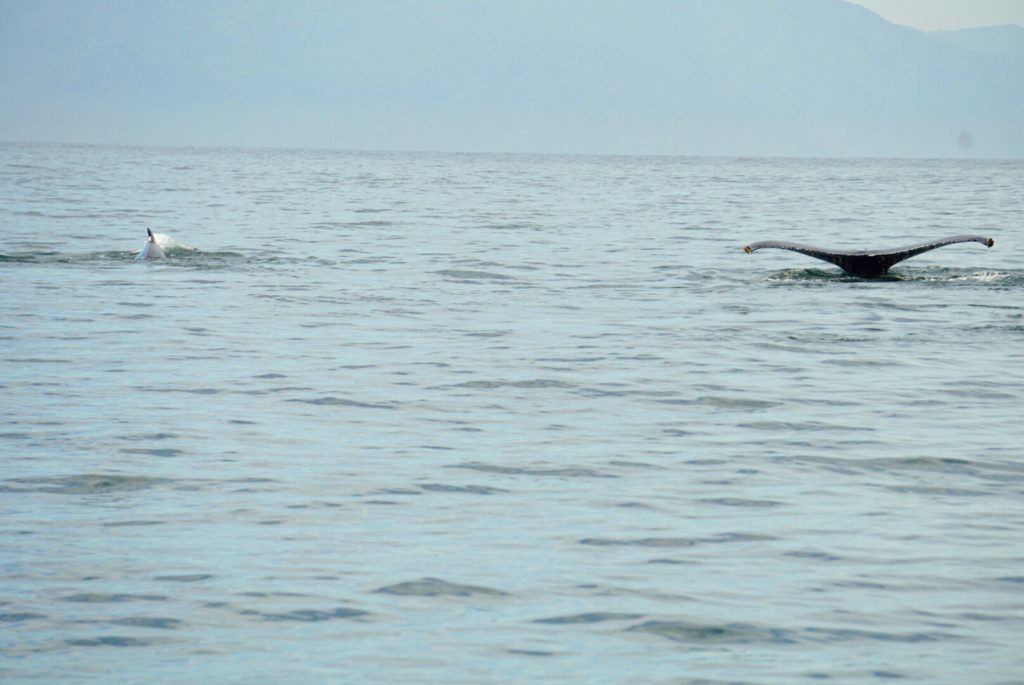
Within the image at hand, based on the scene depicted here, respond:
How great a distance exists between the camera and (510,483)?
10.9 meters

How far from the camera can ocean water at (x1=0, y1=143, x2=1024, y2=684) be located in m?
7.53

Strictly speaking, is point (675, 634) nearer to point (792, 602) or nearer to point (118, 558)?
point (792, 602)

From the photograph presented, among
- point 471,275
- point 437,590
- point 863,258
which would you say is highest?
point 863,258

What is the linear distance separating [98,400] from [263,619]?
7.00 meters

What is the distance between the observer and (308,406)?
14055mm

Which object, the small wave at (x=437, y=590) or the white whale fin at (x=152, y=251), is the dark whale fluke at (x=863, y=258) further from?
the small wave at (x=437, y=590)

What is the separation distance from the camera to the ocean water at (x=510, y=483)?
7527 millimetres

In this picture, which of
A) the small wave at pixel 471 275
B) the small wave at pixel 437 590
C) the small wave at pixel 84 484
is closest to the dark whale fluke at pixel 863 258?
the small wave at pixel 471 275

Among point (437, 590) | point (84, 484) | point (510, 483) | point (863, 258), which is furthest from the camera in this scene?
point (863, 258)

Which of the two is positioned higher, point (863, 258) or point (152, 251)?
point (863, 258)

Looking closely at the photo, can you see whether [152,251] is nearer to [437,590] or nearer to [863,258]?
[863,258]

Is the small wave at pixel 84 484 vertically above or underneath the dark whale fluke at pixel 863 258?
underneath

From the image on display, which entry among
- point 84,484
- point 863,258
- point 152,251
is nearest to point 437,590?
point 84,484

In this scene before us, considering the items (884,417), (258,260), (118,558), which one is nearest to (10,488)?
(118,558)
